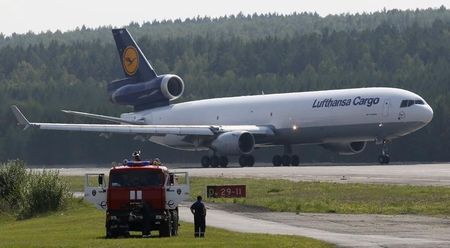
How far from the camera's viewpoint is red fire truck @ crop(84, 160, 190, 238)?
34219mm

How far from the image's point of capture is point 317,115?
268 feet

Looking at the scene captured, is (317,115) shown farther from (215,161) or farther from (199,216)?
(199,216)

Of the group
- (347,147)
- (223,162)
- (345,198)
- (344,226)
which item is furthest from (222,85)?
(344,226)

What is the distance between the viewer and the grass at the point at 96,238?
31891mm

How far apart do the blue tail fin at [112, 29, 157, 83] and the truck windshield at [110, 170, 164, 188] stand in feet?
199

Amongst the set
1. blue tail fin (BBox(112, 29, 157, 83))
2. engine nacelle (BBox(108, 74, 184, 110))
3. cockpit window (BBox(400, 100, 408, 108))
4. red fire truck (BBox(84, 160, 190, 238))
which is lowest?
red fire truck (BBox(84, 160, 190, 238))

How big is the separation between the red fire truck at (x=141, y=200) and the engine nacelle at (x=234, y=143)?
159 ft

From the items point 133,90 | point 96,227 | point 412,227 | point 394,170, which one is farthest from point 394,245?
point 133,90

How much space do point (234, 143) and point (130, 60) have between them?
50.8 feet

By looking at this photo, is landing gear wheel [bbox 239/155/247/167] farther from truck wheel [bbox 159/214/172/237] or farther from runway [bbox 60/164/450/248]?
truck wheel [bbox 159/214/172/237]

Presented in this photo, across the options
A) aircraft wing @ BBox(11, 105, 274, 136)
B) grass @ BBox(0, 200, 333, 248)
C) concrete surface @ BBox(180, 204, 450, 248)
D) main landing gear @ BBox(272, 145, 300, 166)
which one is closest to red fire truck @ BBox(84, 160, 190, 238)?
grass @ BBox(0, 200, 333, 248)

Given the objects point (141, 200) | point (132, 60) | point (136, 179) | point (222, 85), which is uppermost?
point (222, 85)

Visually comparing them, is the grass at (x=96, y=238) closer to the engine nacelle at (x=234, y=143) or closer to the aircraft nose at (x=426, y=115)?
the aircraft nose at (x=426, y=115)

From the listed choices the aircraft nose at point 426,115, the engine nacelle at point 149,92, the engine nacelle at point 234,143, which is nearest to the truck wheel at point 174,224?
the aircraft nose at point 426,115
